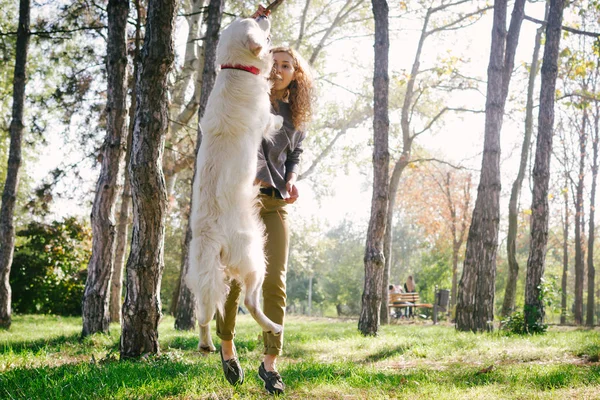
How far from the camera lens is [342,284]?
47031 mm

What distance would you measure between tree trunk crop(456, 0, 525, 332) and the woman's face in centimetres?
576

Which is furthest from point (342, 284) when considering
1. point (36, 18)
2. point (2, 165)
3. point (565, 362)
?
point (565, 362)

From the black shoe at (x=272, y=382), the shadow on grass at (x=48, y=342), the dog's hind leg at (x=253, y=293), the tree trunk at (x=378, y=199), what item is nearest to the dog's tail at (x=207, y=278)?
the dog's hind leg at (x=253, y=293)

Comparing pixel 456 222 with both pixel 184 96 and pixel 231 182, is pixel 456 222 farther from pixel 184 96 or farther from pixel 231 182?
pixel 231 182

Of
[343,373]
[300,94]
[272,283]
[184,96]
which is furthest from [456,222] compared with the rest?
[272,283]

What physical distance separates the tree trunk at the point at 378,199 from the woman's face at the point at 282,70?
14.1 feet

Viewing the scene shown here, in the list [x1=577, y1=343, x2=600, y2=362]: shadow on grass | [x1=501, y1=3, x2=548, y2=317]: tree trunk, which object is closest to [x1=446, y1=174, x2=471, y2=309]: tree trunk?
[x1=501, y1=3, x2=548, y2=317]: tree trunk

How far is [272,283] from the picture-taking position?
3.64 meters

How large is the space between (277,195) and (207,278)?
99cm

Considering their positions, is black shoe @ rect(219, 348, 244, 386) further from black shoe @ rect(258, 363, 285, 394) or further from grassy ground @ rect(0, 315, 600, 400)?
black shoe @ rect(258, 363, 285, 394)

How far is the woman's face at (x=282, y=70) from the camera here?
13.1 feet

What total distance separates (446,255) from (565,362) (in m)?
26.7

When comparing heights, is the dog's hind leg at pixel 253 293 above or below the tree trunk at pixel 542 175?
below

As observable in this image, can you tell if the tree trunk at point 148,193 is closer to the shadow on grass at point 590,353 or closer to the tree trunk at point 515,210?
the shadow on grass at point 590,353
